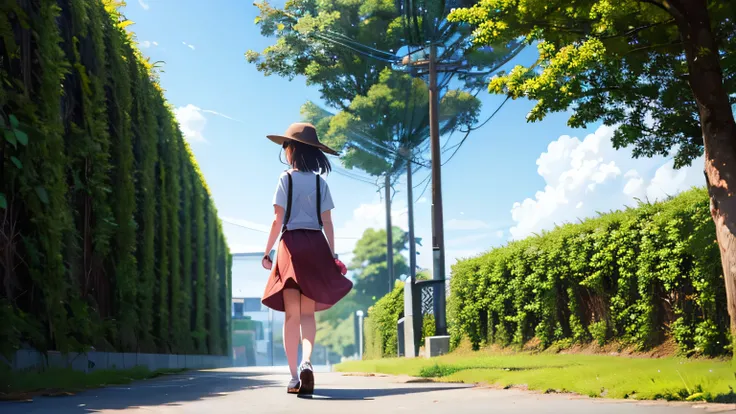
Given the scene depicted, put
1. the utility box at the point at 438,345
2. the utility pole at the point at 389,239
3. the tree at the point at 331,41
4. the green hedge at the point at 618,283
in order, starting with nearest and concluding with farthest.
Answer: the green hedge at the point at 618,283 → the utility box at the point at 438,345 → the tree at the point at 331,41 → the utility pole at the point at 389,239

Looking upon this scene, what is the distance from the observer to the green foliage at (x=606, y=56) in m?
7.96

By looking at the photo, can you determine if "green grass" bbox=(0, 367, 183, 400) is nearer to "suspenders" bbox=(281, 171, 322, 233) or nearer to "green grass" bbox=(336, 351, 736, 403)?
"suspenders" bbox=(281, 171, 322, 233)

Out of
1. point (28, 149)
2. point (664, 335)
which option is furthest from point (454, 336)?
point (28, 149)

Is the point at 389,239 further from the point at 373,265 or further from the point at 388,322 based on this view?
the point at 373,265

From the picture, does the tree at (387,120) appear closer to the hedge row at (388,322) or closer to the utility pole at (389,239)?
the utility pole at (389,239)

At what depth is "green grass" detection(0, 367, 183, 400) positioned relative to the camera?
5730mm

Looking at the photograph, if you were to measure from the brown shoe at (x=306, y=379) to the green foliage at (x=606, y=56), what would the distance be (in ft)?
12.5

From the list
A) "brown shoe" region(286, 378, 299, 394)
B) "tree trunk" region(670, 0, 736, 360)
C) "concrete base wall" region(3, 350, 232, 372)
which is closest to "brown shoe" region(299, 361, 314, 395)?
"brown shoe" region(286, 378, 299, 394)

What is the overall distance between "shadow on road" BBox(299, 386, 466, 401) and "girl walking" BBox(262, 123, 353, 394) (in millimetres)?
184

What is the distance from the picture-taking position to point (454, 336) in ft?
58.0

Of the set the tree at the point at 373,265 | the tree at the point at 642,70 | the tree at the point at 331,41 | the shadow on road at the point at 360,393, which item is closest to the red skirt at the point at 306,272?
the shadow on road at the point at 360,393

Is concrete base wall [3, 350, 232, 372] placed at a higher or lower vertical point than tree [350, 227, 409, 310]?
lower

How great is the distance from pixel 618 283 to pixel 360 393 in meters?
5.58

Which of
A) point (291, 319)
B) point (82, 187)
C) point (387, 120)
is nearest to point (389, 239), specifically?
point (387, 120)
